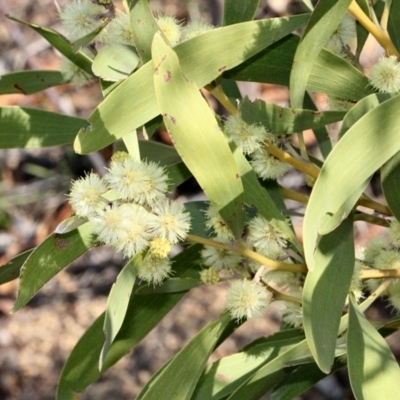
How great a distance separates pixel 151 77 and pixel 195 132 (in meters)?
0.10

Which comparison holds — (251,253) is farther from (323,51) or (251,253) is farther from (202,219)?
(323,51)

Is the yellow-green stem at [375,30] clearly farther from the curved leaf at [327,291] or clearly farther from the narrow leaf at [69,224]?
the narrow leaf at [69,224]

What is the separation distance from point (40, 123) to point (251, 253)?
1.26ft

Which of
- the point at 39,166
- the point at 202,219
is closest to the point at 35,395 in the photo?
the point at 39,166

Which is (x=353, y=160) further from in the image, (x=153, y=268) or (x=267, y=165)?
(x=153, y=268)

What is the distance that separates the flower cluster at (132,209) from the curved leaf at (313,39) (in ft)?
0.76

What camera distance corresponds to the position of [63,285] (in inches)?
120

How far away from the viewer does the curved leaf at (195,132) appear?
816 mm

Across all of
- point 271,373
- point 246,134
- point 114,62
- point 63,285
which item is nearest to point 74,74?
point 114,62

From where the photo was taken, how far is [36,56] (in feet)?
11.1

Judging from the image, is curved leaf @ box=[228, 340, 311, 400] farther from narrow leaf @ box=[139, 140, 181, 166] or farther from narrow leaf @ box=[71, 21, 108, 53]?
narrow leaf @ box=[71, 21, 108, 53]

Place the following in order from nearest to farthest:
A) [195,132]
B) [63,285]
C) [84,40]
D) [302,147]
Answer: [195,132] < [84,40] < [302,147] < [63,285]

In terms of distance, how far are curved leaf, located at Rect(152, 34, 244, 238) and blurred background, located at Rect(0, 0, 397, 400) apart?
1.64 m

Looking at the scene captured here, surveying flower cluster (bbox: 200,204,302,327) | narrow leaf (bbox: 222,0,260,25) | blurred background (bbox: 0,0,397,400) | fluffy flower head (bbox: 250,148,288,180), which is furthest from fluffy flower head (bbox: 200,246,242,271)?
blurred background (bbox: 0,0,397,400)
